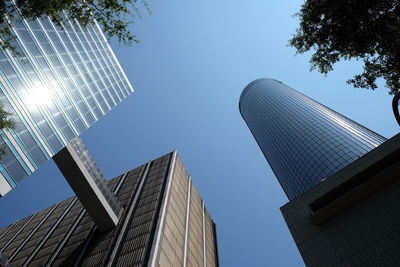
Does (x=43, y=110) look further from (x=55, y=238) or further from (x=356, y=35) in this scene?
(x=356, y=35)

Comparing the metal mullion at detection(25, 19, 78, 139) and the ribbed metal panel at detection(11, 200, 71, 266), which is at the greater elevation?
the metal mullion at detection(25, 19, 78, 139)

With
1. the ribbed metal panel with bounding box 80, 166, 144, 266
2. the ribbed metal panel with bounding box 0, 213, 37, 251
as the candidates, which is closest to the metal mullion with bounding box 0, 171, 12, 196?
the ribbed metal panel with bounding box 80, 166, 144, 266

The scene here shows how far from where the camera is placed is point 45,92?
36.1m

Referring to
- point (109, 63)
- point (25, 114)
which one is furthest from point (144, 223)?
point (109, 63)

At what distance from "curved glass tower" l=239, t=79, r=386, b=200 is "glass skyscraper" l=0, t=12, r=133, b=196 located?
62.2m

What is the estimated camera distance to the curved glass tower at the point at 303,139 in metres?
82.1

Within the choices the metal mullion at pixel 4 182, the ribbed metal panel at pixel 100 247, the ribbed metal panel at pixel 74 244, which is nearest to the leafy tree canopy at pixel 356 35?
the metal mullion at pixel 4 182

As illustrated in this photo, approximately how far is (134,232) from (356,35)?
32095 mm

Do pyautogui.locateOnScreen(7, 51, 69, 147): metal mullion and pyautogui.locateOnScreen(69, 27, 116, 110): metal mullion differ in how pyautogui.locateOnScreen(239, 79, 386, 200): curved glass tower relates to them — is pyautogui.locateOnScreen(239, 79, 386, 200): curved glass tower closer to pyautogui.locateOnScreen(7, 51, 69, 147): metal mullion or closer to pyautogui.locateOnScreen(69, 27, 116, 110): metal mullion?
pyautogui.locateOnScreen(69, 27, 116, 110): metal mullion

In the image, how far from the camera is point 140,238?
3322 centimetres

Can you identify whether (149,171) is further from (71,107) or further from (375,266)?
(375,266)

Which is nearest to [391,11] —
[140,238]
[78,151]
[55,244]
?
[140,238]

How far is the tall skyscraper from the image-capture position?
3194cm

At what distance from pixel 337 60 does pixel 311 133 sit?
290 feet
